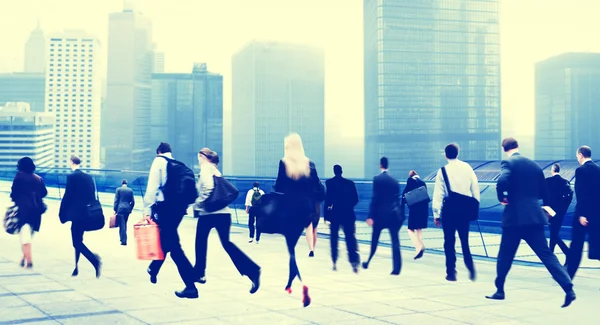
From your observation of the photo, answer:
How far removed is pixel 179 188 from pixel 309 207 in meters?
1.44

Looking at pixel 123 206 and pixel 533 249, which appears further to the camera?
pixel 123 206

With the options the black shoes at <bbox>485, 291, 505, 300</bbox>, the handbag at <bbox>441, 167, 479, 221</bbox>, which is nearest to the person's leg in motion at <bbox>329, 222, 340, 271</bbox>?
the handbag at <bbox>441, 167, 479, 221</bbox>

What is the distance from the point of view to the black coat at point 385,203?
29.8 feet

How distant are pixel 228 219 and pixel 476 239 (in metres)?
9.66

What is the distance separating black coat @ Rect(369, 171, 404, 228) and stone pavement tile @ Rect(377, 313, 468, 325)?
277cm

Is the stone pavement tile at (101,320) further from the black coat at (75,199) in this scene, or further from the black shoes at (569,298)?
the black shoes at (569,298)

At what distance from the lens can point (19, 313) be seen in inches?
245

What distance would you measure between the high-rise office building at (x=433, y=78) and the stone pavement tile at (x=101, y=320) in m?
161

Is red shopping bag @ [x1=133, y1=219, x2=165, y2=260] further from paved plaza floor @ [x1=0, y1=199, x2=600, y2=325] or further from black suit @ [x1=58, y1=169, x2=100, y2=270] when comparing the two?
black suit @ [x1=58, y1=169, x2=100, y2=270]

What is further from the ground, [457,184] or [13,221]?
[457,184]

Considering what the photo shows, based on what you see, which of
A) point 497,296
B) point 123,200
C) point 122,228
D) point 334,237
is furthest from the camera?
point 123,200

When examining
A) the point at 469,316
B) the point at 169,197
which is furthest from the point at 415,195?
the point at 169,197

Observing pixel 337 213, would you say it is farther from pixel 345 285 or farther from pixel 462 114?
pixel 462 114

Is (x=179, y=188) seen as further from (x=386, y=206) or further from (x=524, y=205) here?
(x=524, y=205)
